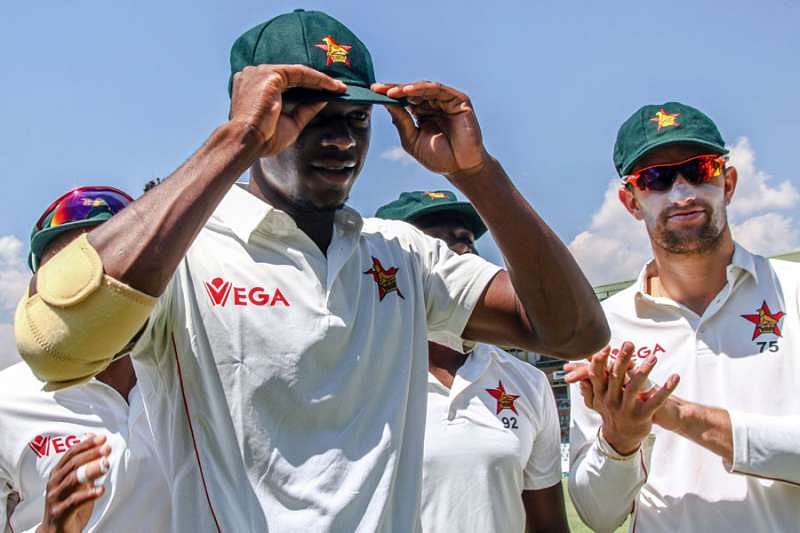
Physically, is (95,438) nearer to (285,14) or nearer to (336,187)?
(336,187)

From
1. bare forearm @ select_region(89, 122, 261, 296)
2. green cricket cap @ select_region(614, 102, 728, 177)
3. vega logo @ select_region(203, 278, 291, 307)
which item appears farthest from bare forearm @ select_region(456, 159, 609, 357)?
green cricket cap @ select_region(614, 102, 728, 177)

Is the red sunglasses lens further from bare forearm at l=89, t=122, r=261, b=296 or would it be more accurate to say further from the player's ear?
bare forearm at l=89, t=122, r=261, b=296

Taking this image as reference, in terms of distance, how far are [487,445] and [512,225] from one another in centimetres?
165

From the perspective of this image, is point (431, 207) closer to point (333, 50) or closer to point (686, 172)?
point (686, 172)

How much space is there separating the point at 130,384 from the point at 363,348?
5.67 ft

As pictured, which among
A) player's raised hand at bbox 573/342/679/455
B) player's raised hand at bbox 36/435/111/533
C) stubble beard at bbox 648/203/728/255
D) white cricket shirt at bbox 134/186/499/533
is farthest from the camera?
stubble beard at bbox 648/203/728/255

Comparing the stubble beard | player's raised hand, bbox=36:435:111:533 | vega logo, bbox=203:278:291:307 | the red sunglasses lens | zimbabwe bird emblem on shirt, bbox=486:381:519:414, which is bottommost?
player's raised hand, bbox=36:435:111:533

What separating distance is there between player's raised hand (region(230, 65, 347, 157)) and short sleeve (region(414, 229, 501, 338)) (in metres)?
0.61

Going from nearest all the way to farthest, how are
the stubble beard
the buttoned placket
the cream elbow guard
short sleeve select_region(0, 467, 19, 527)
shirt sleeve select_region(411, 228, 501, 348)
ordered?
1. the cream elbow guard
2. the buttoned placket
3. shirt sleeve select_region(411, 228, 501, 348)
4. short sleeve select_region(0, 467, 19, 527)
5. the stubble beard

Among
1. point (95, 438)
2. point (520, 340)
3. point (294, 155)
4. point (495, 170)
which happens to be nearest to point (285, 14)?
point (294, 155)

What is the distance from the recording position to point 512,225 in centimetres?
256

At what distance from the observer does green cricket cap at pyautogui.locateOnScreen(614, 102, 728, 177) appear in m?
4.03

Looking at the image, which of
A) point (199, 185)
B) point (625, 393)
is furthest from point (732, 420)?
point (199, 185)

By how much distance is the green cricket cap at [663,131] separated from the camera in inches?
159
